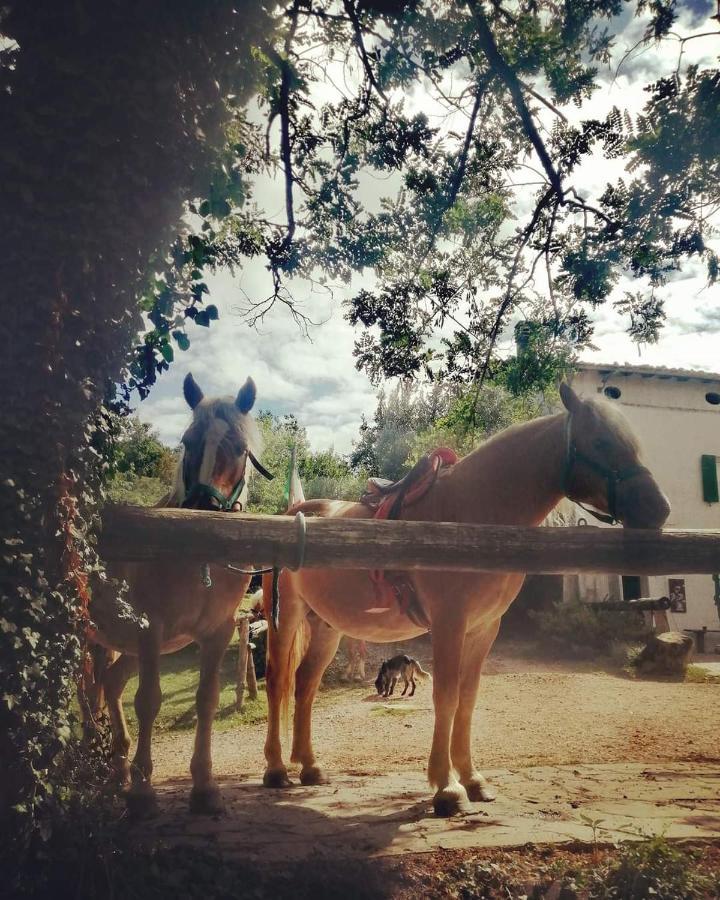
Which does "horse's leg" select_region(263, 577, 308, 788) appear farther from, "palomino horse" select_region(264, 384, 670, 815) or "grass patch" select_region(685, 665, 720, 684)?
"grass patch" select_region(685, 665, 720, 684)

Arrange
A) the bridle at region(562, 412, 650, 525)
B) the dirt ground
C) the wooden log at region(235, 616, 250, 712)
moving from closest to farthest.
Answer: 1. the bridle at region(562, 412, 650, 525)
2. the dirt ground
3. the wooden log at region(235, 616, 250, 712)

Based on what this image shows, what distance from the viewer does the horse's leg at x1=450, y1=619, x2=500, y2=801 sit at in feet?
14.5

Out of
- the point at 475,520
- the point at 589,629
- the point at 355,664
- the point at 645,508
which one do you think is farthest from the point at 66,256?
the point at 589,629

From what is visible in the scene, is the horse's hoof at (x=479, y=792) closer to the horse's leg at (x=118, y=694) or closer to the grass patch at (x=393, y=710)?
the horse's leg at (x=118, y=694)

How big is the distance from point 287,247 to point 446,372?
232 centimetres

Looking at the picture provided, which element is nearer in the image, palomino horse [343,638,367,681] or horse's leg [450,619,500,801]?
horse's leg [450,619,500,801]

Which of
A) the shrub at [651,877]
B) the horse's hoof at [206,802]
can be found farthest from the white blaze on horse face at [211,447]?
the shrub at [651,877]

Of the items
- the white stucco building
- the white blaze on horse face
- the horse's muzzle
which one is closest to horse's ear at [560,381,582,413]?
the horse's muzzle

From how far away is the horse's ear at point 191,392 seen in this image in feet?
15.4

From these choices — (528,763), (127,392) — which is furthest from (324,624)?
(127,392)

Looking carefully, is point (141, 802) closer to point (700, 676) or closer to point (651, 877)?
point (651, 877)

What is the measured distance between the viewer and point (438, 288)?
6910mm

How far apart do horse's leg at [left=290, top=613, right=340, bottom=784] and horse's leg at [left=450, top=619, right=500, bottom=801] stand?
4.50ft

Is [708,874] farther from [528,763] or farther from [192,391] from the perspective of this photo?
[192,391]
